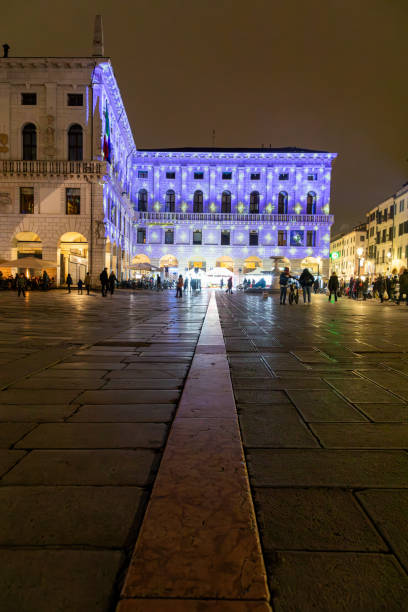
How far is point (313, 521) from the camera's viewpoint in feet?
4.60

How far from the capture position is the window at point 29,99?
107 ft

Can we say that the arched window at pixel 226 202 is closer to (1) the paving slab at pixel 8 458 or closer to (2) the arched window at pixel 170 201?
(2) the arched window at pixel 170 201

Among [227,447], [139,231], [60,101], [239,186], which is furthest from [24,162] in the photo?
[227,447]

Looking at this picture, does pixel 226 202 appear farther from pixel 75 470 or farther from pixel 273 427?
pixel 75 470

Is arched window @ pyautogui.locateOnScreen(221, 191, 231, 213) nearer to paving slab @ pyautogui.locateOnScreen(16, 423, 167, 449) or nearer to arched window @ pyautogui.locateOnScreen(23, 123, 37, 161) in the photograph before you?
arched window @ pyautogui.locateOnScreen(23, 123, 37, 161)

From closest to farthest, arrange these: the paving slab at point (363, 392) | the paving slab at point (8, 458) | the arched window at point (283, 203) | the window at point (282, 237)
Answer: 1. the paving slab at point (8, 458)
2. the paving slab at point (363, 392)
3. the window at point (282, 237)
4. the arched window at point (283, 203)

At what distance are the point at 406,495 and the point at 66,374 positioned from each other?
2.98m

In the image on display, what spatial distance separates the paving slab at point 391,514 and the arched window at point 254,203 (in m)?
55.4

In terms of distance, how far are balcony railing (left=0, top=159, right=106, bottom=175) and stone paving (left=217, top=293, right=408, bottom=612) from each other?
31442 mm

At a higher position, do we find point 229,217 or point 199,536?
point 229,217

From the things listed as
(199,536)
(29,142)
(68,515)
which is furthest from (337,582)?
(29,142)

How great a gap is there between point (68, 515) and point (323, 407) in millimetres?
1878

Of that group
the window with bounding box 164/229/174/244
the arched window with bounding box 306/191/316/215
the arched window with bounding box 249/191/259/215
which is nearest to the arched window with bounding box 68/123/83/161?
the window with bounding box 164/229/174/244

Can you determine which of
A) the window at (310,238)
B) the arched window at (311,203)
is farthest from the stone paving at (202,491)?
the arched window at (311,203)
